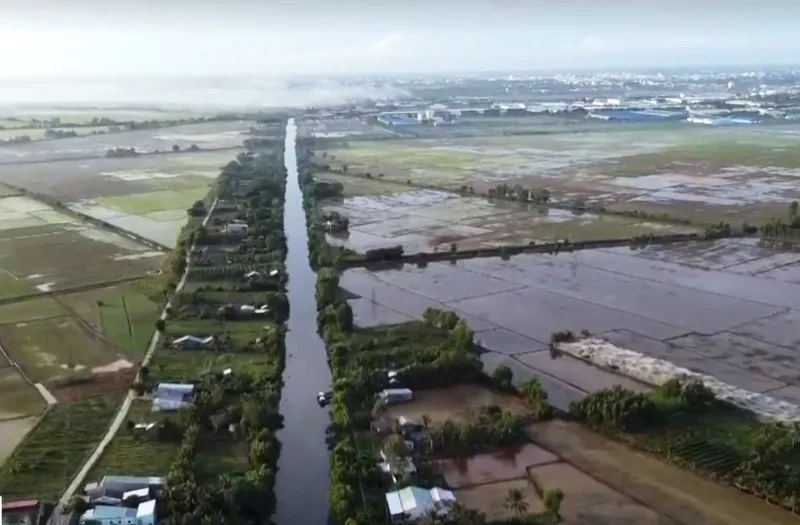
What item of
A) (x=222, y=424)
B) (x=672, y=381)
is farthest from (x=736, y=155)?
(x=222, y=424)

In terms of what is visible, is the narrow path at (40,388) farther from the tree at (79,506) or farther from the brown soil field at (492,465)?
the brown soil field at (492,465)

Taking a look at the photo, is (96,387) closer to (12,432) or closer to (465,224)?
(12,432)

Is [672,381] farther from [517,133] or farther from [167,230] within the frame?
[517,133]

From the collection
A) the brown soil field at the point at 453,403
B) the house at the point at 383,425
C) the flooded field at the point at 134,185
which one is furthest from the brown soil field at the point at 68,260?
the house at the point at 383,425

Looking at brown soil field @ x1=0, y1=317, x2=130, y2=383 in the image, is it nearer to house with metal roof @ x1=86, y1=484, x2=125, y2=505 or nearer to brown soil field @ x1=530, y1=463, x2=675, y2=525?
house with metal roof @ x1=86, y1=484, x2=125, y2=505

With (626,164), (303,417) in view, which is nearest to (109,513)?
(303,417)

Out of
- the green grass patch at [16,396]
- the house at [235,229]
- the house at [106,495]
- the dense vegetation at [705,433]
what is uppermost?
the house at [235,229]

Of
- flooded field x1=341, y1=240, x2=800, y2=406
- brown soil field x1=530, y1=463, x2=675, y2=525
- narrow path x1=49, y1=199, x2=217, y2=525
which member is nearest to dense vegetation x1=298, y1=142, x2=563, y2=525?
brown soil field x1=530, y1=463, x2=675, y2=525
